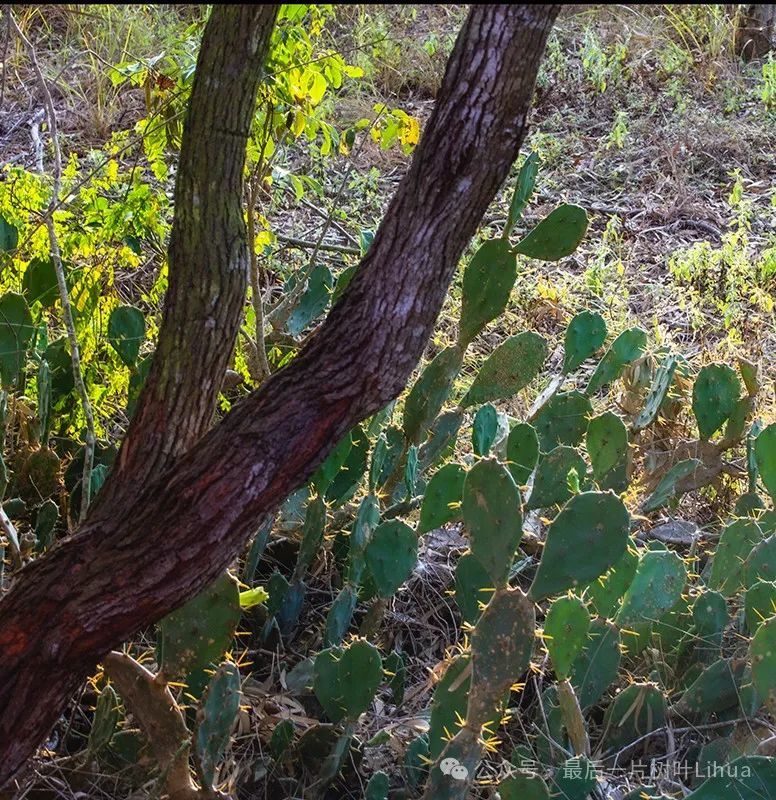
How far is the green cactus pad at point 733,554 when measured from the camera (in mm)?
2201

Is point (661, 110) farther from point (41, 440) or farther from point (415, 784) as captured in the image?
point (415, 784)

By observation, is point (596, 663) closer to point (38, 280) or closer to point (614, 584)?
point (614, 584)

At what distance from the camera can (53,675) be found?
1554mm

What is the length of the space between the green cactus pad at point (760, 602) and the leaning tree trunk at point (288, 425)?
941mm

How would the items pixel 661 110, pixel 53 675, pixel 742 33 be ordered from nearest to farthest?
1. pixel 53 675
2. pixel 661 110
3. pixel 742 33

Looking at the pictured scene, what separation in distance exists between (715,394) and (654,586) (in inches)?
31.1

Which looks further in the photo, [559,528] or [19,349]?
[19,349]

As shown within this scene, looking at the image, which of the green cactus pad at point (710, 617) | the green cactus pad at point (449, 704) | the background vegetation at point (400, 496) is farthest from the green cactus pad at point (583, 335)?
the green cactus pad at point (449, 704)

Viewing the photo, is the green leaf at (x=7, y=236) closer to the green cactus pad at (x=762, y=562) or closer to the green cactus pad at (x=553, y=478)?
the green cactus pad at (x=553, y=478)

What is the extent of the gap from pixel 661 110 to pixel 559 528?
4.50 meters

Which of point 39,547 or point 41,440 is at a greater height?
point 41,440

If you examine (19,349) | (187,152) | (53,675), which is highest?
(187,152)

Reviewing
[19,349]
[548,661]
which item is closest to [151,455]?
[19,349]

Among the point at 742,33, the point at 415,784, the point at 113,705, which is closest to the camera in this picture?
the point at 113,705
